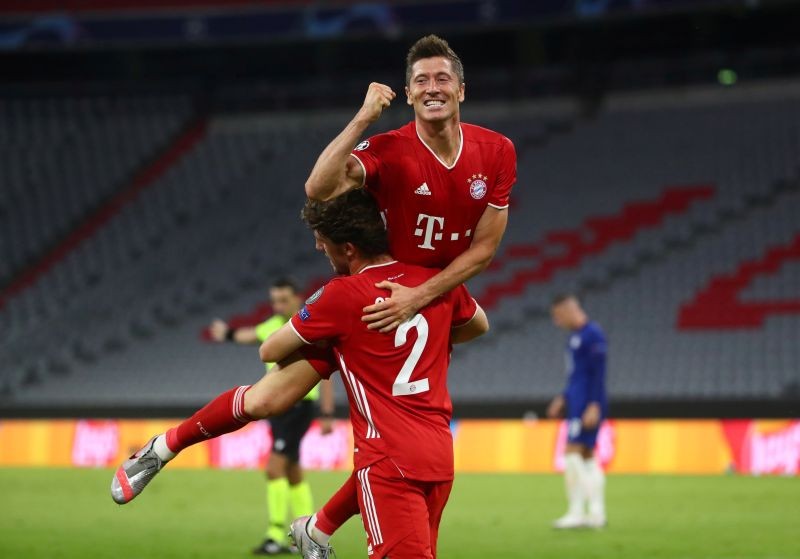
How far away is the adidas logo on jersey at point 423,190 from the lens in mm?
6246

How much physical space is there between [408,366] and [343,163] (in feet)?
3.21

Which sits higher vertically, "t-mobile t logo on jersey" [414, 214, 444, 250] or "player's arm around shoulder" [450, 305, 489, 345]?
"t-mobile t logo on jersey" [414, 214, 444, 250]

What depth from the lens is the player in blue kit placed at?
506 inches

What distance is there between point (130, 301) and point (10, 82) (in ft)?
28.4

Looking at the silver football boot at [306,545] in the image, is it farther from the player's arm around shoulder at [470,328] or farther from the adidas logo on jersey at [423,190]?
the adidas logo on jersey at [423,190]

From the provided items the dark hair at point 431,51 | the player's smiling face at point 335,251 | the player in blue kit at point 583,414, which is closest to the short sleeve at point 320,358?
the player's smiling face at point 335,251

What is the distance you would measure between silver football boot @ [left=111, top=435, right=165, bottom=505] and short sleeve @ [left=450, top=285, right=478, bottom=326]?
172cm

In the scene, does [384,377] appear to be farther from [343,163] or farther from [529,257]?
[529,257]

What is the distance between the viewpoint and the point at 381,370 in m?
5.86

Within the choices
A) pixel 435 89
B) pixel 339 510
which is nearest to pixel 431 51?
pixel 435 89

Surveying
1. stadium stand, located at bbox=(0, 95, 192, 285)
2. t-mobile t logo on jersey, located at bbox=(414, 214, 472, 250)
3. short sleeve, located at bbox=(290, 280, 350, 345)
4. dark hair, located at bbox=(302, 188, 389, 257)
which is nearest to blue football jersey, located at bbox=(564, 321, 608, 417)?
t-mobile t logo on jersey, located at bbox=(414, 214, 472, 250)

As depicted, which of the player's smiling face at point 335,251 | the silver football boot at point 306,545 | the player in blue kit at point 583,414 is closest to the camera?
the player's smiling face at point 335,251

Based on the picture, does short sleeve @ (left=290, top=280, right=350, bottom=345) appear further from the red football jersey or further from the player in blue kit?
the player in blue kit

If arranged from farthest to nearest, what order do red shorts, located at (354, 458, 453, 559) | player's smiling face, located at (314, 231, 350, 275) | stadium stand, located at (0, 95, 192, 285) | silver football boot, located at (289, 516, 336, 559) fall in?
stadium stand, located at (0, 95, 192, 285) < silver football boot, located at (289, 516, 336, 559) < player's smiling face, located at (314, 231, 350, 275) < red shorts, located at (354, 458, 453, 559)
